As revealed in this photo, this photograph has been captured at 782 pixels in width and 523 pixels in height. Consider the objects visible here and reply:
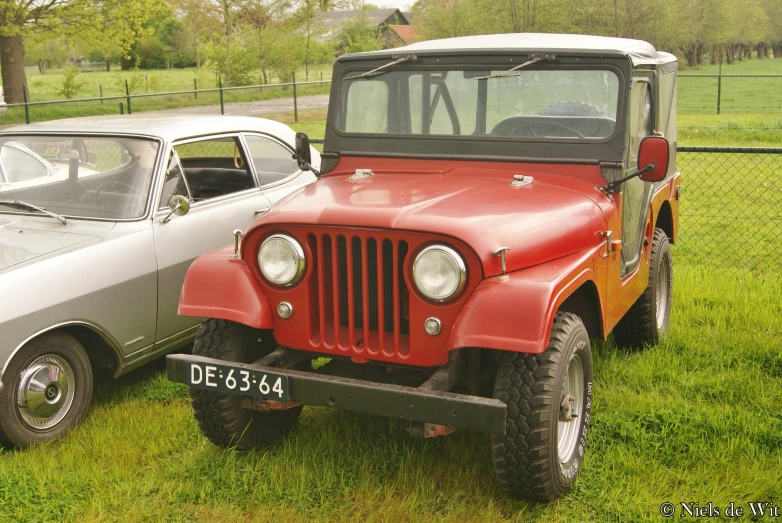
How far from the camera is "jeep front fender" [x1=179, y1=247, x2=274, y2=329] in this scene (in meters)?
3.69

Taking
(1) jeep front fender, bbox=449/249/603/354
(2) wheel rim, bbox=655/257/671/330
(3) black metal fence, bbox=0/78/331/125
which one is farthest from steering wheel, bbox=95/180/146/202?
(3) black metal fence, bbox=0/78/331/125

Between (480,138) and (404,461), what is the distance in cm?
180

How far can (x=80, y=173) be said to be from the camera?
529cm

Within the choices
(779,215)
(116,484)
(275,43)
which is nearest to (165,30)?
(275,43)

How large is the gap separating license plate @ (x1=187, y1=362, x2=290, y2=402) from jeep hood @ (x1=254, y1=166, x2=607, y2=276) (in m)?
0.66

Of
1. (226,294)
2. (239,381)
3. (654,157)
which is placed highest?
(654,157)

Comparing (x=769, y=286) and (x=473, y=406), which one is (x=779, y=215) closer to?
(x=769, y=286)

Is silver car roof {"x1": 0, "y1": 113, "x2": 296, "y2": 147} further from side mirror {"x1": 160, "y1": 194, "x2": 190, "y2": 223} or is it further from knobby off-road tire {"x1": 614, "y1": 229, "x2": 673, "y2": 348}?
knobby off-road tire {"x1": 614, "y1": 229, "x2": 673, "y2": 348}

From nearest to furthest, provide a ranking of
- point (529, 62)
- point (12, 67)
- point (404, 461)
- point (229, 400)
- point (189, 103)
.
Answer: point (229, 400) → point (404, 461) → point (529, 62) → point (12, 67) → point (189, 103)

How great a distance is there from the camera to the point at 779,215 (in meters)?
9.78

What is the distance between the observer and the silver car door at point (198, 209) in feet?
16.2

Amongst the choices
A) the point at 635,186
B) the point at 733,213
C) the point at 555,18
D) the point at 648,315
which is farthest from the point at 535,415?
the point at 555,18

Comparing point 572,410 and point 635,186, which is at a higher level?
point 635,186

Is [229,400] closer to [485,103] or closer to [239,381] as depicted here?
[239,381]
